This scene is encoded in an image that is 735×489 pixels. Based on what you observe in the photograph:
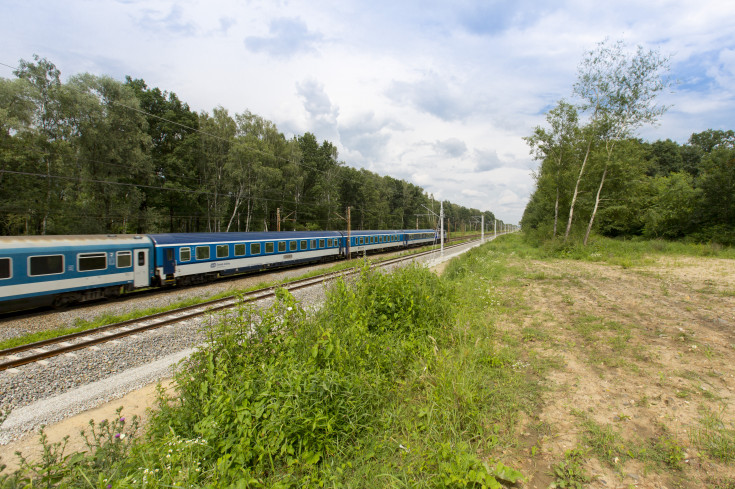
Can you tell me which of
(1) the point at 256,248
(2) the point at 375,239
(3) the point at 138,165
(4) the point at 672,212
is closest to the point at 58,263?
(1) the point at 256,248

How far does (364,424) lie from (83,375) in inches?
245

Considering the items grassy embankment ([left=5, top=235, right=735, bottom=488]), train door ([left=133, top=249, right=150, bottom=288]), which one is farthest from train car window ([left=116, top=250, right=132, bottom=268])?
grassy embankment ([left=5, top=235, right=735, bottom=488])

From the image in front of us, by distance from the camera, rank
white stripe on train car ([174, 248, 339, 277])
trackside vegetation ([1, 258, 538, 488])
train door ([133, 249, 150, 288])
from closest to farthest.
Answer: trackside vegetation ([1, 258, 538, 488]), train door ([133, 249, 150, 288]), white stripe on train car ([174, 248, 339, 277])

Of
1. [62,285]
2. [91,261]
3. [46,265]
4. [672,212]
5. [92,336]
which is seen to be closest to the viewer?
[92,336]

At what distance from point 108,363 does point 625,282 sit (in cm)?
1865

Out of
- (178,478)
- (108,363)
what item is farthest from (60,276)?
(178,478)

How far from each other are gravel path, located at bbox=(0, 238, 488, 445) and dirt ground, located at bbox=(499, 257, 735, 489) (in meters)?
4.78

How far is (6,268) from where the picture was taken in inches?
385

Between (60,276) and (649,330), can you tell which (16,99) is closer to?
(60,276)

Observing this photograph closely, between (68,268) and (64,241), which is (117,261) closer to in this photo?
(68,268)

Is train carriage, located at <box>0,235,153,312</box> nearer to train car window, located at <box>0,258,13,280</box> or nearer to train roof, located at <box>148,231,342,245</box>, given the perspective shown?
train car window, located at <box>0,258,13,280</box>

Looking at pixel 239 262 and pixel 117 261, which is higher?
pixel 117 261

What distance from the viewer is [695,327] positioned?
25.0 feet

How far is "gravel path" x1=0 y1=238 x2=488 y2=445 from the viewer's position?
16.9 ft
